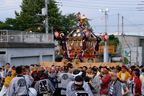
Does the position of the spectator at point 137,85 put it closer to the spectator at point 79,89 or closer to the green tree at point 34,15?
the spectator at point 79,89

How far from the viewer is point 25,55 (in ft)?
91.5

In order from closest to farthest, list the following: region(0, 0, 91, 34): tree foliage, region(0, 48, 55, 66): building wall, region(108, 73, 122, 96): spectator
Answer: region(108, 73, 122, 96): spectator, region(0, 48, 55, 66): building wall, region(0, 0, 91, 34): tree foliage

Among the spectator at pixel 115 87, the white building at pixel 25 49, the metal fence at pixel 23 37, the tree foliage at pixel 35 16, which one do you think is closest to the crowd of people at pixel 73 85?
the spectator at pixel 115 87

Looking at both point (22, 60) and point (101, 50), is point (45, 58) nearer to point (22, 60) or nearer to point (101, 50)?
point (22, 60)

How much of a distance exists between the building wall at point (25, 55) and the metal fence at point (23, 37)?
3.14 ft

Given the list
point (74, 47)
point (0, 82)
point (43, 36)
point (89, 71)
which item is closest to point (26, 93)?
point (89, 71)

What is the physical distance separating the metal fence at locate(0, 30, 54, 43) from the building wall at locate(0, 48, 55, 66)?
96 centimetres

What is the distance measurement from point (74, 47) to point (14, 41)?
21.6ft

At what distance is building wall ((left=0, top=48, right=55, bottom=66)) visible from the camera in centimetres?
2460

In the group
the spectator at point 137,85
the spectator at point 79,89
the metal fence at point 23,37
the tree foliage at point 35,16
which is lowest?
the spectator at point 137,85

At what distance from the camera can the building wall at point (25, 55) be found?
80.7ft

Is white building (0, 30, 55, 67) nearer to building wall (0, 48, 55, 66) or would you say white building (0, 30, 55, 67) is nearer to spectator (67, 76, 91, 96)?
building wall (0, 48, 55, 66)

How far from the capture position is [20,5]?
1944 inches

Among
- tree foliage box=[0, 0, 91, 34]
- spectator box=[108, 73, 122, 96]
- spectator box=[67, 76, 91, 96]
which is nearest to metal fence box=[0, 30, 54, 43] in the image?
tree foliage box=[0, 0, 91, 34]
